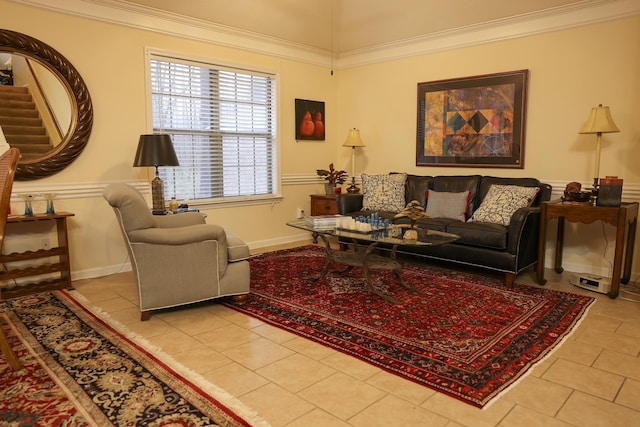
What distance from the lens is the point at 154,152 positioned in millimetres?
3953

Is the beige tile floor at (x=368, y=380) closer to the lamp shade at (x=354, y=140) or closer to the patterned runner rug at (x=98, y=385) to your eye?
the patterned runner rug at (x=98, y=385)

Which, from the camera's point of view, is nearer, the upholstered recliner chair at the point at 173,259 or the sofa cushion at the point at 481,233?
the upholstered recliner chair at the point at 173,259

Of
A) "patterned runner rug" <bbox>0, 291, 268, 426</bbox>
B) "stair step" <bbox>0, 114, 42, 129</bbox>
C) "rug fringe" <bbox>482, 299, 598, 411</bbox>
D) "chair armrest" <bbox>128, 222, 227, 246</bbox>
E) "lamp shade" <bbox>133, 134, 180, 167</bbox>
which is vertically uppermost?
"stair step" <bbox>0, 114, 42, 129</bbox>

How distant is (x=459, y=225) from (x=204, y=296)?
2317 mm

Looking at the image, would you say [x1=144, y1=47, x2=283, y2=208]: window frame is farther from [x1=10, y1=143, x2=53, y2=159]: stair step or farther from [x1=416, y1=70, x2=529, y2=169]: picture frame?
[x1=416, y1=70, x2=529, y2=169]: picture frame

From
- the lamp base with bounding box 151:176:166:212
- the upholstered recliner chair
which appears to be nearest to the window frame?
the lamp base with bounding box 151:176:166:212

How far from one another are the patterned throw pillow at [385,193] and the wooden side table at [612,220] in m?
1.58

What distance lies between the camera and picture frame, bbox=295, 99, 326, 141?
5832 mm

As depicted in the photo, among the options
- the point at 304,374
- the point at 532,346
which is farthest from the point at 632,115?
the point at 304,374

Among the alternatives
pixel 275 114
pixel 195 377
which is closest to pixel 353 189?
pixel 275 114

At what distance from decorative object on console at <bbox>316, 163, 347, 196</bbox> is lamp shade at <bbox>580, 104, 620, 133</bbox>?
2.92 metres

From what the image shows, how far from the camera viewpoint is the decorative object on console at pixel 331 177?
19.2ft

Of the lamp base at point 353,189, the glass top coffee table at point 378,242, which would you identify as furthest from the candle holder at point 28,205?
the lamp base at point 353,189

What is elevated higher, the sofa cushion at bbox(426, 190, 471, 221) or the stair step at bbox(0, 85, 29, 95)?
the stair step at bbox(0, 85, 29, 95)
